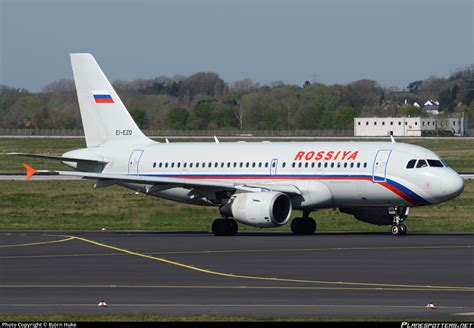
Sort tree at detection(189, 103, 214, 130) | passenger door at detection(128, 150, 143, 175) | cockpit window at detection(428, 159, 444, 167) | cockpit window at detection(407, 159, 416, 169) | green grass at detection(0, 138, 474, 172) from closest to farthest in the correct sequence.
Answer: cockpit window at detection(407, 159, 416, 169), cockpit window at detection(428, 159, 444, 167), passenger door at detection(128, 150, 143, 175), green grass at detection(0, 138, 474, 172), tree at detection(189, 103, 214, 130)

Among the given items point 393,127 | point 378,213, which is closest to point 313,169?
point 378,213

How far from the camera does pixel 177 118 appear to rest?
19338 cm

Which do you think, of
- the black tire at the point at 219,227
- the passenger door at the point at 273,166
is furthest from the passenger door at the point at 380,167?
the black tire at the point at 219,227

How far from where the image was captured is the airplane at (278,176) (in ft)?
156

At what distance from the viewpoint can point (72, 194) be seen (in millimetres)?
70750

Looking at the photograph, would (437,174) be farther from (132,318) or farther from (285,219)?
(132,318)

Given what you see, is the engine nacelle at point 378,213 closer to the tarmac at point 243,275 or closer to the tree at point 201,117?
the tarmac at point 243,275

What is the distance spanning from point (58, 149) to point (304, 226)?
263 ft

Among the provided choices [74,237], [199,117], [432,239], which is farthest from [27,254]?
[199,117]

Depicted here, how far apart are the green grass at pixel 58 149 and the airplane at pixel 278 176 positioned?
4351 cm

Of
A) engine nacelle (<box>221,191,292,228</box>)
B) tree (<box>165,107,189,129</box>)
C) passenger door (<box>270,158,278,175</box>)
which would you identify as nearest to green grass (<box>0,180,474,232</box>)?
passenger door (<box>270,158,278,175</box>)

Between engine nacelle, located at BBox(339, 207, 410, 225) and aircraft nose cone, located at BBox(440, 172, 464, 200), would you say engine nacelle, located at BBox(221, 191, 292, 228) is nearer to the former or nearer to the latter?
engine nacelle, located at BBox(339, 207, 410, 225)

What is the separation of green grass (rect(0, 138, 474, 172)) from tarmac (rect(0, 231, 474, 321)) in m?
54.5

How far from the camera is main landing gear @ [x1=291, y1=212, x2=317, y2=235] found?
5009 cm
